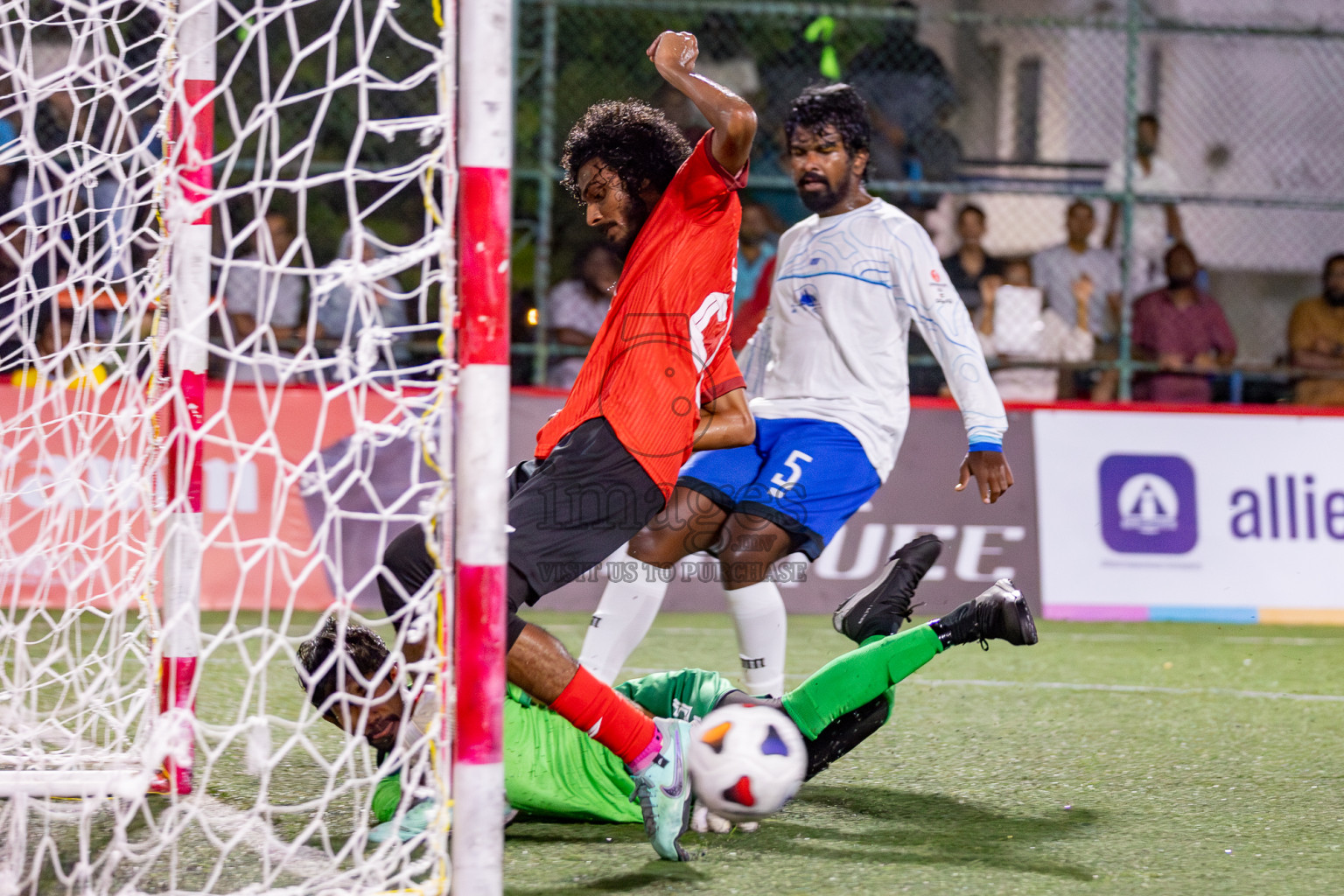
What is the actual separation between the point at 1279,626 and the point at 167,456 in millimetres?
5666

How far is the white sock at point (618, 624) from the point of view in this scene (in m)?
3.71

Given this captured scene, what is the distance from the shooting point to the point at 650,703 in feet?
11.4

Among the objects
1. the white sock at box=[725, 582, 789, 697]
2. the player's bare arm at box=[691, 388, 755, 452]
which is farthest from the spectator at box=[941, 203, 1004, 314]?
the player's bare arm at box=[691, 388, 755, 452]

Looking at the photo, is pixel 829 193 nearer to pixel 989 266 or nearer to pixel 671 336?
pixel 671 336

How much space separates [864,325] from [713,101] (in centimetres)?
121

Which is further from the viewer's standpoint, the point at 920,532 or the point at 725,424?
the point at 920,532

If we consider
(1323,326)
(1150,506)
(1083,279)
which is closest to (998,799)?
(1150,506)

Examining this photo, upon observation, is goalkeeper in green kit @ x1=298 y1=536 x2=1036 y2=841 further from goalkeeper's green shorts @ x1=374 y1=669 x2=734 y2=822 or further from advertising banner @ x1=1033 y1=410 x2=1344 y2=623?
advertising banner @ x1=1033 y1=410 x2=1344 y2=623

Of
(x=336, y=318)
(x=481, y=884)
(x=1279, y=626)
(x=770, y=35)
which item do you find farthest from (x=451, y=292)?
(x=770, y=35)

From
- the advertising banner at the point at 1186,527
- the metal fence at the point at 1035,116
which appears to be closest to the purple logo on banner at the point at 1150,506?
the advertising banner at the point at 1186,527

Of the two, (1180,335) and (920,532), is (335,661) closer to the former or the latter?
(920,532)

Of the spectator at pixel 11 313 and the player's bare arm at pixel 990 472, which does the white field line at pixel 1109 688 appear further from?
the spectator at pixel 11 313

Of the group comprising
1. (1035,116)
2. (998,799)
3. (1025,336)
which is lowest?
(998,799)

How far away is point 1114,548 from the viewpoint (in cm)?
693
